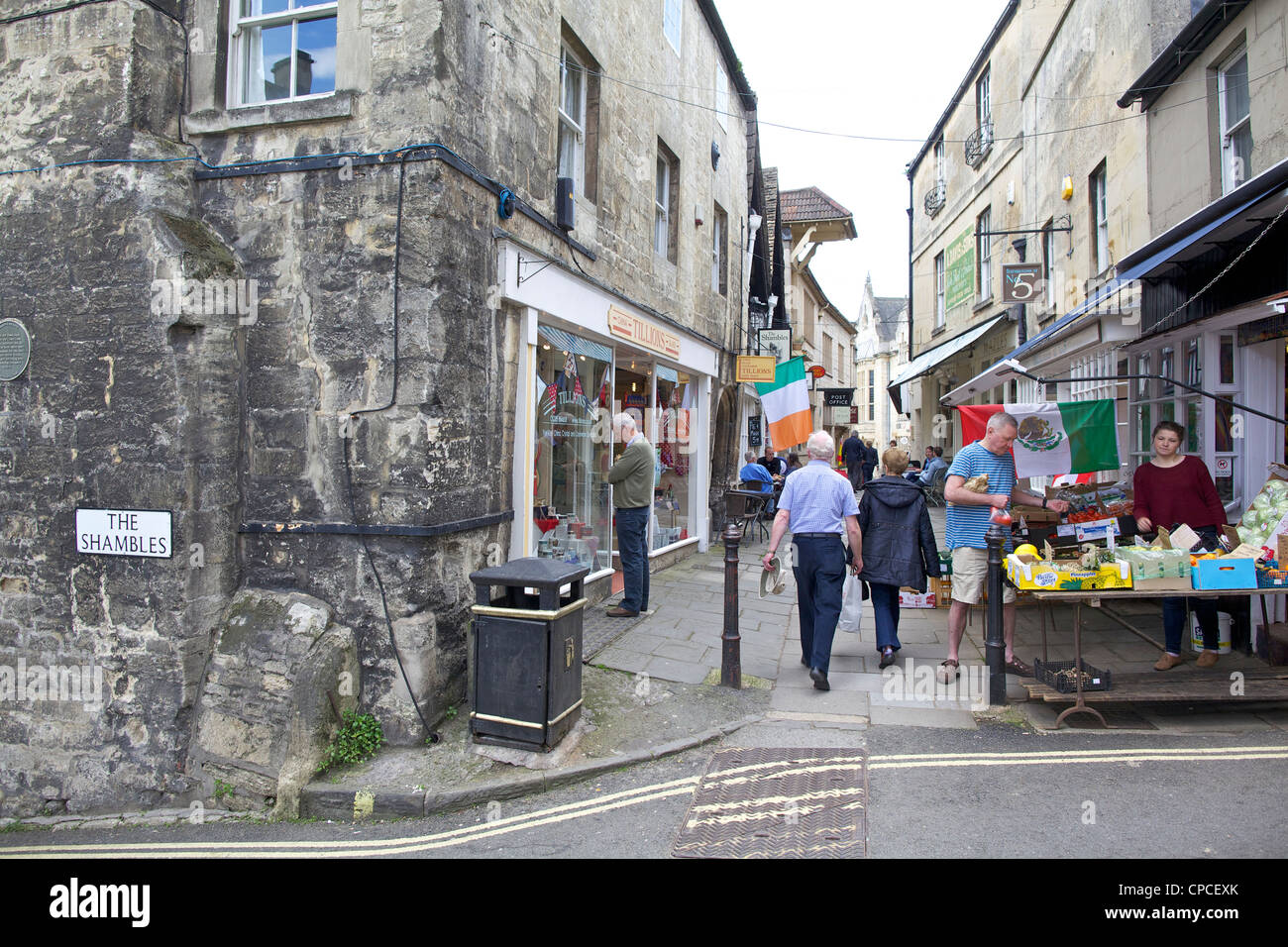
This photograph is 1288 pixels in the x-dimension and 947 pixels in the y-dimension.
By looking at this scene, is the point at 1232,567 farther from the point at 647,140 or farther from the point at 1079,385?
the point at 647,140

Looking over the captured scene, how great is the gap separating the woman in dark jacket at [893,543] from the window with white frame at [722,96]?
9.06 m

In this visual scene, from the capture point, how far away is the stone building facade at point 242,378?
16.6 ft

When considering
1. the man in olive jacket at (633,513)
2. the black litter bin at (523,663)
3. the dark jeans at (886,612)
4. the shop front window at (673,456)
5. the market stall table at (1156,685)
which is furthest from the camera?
the shop front window at (673,456)

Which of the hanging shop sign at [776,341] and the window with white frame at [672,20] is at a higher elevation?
the window with white frame at [672,20]

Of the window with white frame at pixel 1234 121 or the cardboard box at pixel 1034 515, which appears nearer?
the window with white frame at pixel 1234 121

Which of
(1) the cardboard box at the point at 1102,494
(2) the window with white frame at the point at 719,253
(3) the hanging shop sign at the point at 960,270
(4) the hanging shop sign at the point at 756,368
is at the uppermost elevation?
(3) the hanging shop sign at the point at 960,270

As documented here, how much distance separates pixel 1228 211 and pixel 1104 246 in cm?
511

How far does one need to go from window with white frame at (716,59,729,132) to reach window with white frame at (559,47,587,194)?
5602 mm

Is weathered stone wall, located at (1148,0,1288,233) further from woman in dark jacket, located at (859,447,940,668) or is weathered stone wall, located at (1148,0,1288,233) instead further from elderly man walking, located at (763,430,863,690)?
elderly man walking, located at (763,430,863,690)

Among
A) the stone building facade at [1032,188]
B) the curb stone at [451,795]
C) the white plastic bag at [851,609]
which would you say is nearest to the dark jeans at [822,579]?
the white plastic bag at [851,609]

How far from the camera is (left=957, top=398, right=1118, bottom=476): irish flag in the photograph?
287 inches

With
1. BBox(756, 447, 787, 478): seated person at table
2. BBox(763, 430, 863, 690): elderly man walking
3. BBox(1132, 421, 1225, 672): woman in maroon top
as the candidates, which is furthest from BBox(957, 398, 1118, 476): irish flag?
BBox(756, 447, 787, 478): seated person at table

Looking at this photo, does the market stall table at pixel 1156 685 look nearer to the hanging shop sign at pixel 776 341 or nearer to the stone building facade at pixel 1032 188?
the stone building facade at pixel 1032 188

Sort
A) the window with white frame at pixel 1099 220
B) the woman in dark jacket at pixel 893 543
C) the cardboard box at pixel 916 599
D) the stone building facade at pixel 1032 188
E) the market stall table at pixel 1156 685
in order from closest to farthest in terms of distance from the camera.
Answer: the market stall table at pixel 1156 685 < the woman in dark jacket at pixel 893 543 < the cardboard box at pixel 916 599 < the stone building facade at pixel 1032 188 < the window with white frame at pixel 1099 220
